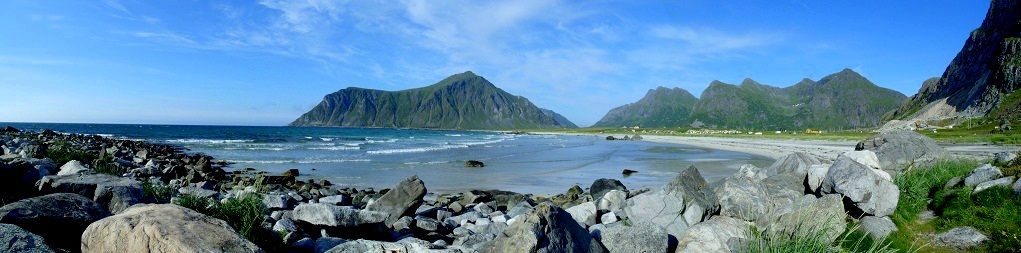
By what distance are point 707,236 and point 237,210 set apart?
625cm

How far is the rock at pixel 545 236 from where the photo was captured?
611cm

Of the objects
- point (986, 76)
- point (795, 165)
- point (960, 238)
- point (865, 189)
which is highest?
point (986, 76)

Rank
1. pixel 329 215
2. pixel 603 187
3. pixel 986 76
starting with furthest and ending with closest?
pixel 986 76
pixel 603 187
pixel 329 215

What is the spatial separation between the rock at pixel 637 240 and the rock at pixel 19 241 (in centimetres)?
601

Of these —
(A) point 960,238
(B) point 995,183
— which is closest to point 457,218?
(A) point 960,238

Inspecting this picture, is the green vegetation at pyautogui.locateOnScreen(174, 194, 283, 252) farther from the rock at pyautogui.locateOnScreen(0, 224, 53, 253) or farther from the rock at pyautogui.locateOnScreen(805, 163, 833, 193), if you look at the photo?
the rock at pyautogui.locateOnScreen(805, 163, 833, 193)

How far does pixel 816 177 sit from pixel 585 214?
5215mm

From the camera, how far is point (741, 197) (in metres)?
9.17

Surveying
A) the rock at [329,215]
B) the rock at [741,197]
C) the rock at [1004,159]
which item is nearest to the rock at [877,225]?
the rock at [741,197]

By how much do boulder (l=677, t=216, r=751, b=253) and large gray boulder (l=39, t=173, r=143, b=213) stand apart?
8.19m

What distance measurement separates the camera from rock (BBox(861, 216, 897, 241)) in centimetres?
883

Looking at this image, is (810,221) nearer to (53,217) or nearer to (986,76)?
(53,217)

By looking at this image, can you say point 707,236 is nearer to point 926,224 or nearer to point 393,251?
point 393,251

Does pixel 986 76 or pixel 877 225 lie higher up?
pixel 986 76
